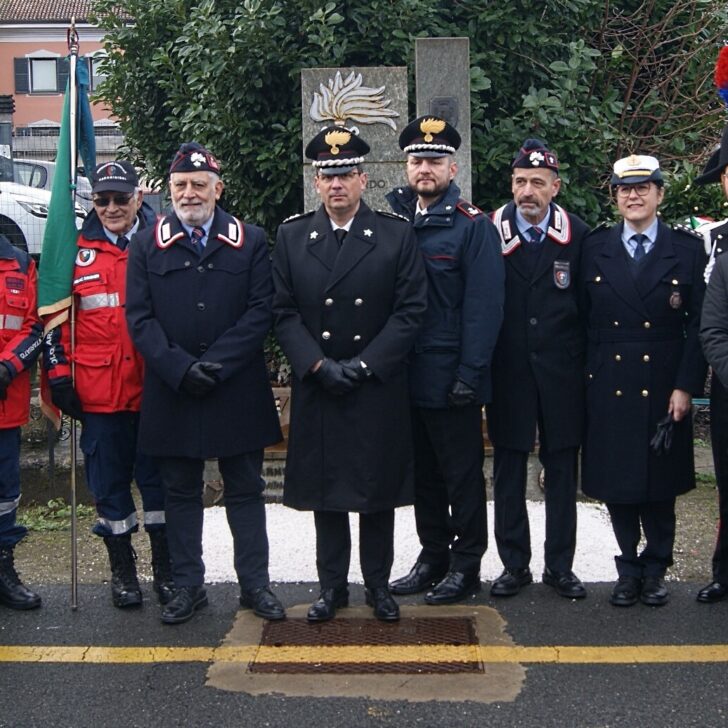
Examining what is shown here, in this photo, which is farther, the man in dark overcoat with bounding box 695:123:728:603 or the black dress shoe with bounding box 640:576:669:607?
the black dress shoe with bounding box 640:576:669:607

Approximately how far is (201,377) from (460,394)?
3.40 feet

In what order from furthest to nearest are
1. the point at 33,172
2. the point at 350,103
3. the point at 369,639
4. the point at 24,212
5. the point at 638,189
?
the point at 33,172
the point at 24,212
the point at 350,103
the point at 638,189
the point at 369,639

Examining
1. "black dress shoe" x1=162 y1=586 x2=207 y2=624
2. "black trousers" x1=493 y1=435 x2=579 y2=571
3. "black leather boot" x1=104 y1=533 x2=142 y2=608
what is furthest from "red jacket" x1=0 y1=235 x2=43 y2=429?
"black trousers" x1=493 y1=435 x2=579 y2=571

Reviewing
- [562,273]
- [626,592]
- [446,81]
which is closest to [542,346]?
[562,273]

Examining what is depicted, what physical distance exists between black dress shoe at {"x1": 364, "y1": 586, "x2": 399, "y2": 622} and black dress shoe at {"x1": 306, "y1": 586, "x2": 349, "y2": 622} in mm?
124

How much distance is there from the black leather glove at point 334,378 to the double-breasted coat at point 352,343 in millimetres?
44

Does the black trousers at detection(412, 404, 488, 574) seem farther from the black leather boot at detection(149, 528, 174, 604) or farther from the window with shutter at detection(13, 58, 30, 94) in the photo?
the window with shutter at detection(13, 58, 30, 94)

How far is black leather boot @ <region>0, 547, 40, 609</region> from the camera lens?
4.69m

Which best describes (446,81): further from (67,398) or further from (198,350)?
(67,398)

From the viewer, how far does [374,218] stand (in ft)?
14.8

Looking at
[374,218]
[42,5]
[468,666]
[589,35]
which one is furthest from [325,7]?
[42,5]

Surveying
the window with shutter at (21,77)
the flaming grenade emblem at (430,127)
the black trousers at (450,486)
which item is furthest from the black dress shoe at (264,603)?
the window with shutter at (21,77)

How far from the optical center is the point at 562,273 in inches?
186

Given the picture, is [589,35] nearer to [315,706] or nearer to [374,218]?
[374,218]
